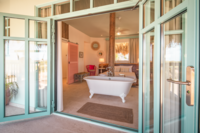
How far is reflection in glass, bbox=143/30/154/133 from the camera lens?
4.37 ft

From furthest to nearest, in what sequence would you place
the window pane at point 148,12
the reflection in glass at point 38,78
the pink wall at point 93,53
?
the pink wall at point 93,53 < the reflection in glass at point 38,78 < the window pane at point 148,12

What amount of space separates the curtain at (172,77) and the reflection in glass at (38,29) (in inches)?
90.9

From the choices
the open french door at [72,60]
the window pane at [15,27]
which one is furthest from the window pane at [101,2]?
the open french door at [72,60]

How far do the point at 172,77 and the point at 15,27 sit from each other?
2821 millimetres

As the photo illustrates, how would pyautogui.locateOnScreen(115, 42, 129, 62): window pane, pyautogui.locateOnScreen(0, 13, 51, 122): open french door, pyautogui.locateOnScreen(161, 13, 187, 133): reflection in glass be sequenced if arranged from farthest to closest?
pyautogui.locateOnScreen(115, 42, 129, 62): window pane
pyautogui.locateOnScreen(0, 13, 51, 122): open french door
pyautogui.locateOnScreen(161, 13, 187, 133): reflection in glass

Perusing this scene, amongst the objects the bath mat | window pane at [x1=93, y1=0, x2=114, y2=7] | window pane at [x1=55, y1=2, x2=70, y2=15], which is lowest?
the bath mat

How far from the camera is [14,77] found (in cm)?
218

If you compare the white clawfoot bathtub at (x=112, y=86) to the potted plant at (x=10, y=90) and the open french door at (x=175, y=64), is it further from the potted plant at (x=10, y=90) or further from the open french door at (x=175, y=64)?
the potted plant at (x=10, y=90)

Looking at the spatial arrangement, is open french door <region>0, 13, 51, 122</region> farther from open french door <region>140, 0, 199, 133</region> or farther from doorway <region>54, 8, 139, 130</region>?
open french door <region>140, 0, 199, 133</region>

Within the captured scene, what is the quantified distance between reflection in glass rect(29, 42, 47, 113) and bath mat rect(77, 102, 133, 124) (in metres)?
0.90

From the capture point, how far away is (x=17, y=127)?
1.91m

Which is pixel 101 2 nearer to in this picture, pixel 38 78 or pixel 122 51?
pixel 38 78

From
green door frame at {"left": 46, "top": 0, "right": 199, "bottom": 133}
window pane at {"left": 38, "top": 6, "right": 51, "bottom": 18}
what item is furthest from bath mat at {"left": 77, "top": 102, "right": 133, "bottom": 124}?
window pane at {"left": 38, "top": 6, "right": 51, "bottom": 18}

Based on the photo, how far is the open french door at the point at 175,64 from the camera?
0.68m
